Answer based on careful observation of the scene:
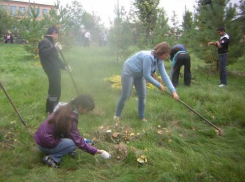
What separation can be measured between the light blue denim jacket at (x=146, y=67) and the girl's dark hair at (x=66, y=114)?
116 cm

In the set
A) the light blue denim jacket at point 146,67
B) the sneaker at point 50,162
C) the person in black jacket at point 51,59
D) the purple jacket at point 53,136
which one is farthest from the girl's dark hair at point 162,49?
the sneaker at point 50,162

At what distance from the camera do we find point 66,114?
2.56 metres

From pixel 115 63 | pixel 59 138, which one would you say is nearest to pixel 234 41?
pixel 115 63

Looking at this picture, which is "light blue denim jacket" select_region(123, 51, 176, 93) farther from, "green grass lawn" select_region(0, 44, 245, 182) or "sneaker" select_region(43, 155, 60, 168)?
"sneaker" select_region(43, 155, 60, 168)

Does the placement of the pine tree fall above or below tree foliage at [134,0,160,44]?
below

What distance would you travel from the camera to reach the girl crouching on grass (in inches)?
102

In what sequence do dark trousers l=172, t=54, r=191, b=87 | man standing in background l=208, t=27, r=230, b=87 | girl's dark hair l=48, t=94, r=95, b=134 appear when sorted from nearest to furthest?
girl's dark hair l=48, t=94, r=95, b=134 < dark trousers l=172, t=54, r=191, b=87 < man standing in background l=208, t=27, r=230, b=87

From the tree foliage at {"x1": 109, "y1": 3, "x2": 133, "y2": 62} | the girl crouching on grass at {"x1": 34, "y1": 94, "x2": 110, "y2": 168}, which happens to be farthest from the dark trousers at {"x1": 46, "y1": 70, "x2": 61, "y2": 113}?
the tree foliage at {"x1": 109, "y1": 3, "x2": 133, "y2": 62}

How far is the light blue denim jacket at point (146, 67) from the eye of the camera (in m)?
3.49

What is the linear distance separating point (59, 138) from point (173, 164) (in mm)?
1407

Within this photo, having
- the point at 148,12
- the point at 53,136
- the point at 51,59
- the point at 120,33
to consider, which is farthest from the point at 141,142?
the point at 148,12

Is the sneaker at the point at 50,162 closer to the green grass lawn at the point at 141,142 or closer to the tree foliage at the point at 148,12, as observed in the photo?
the green grass lawn at the point at 141,142

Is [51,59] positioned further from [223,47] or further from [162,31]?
[162,31]

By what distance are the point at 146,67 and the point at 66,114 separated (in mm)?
1498
